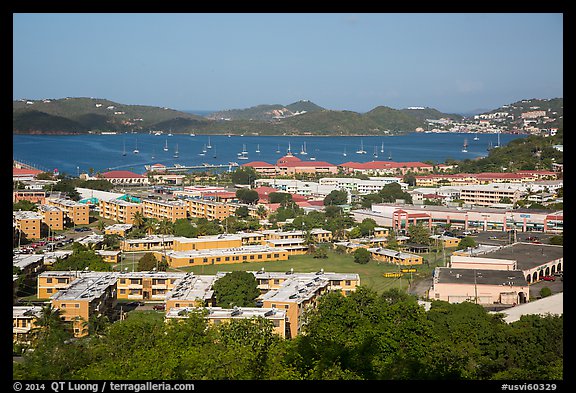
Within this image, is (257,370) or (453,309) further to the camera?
(453,309)

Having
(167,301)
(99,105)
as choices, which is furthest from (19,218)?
(99,105)

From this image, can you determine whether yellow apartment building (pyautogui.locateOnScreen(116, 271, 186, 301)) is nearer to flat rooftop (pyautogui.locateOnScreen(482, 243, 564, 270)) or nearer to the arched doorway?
the arched doorway

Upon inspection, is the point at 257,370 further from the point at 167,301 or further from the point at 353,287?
the point at 353,287

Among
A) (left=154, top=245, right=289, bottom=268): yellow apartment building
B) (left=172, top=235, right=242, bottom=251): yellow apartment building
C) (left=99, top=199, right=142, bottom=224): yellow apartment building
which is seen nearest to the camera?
(left=154, top=245, right=289, bottom=268): yellow apartment building

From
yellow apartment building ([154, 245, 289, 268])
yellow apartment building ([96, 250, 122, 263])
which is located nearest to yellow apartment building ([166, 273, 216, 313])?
yellow apartment building ([154, 245, 289, 268])

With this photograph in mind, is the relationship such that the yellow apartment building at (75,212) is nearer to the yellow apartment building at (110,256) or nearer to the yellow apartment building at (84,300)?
the yellow apartment building at (110,256)
